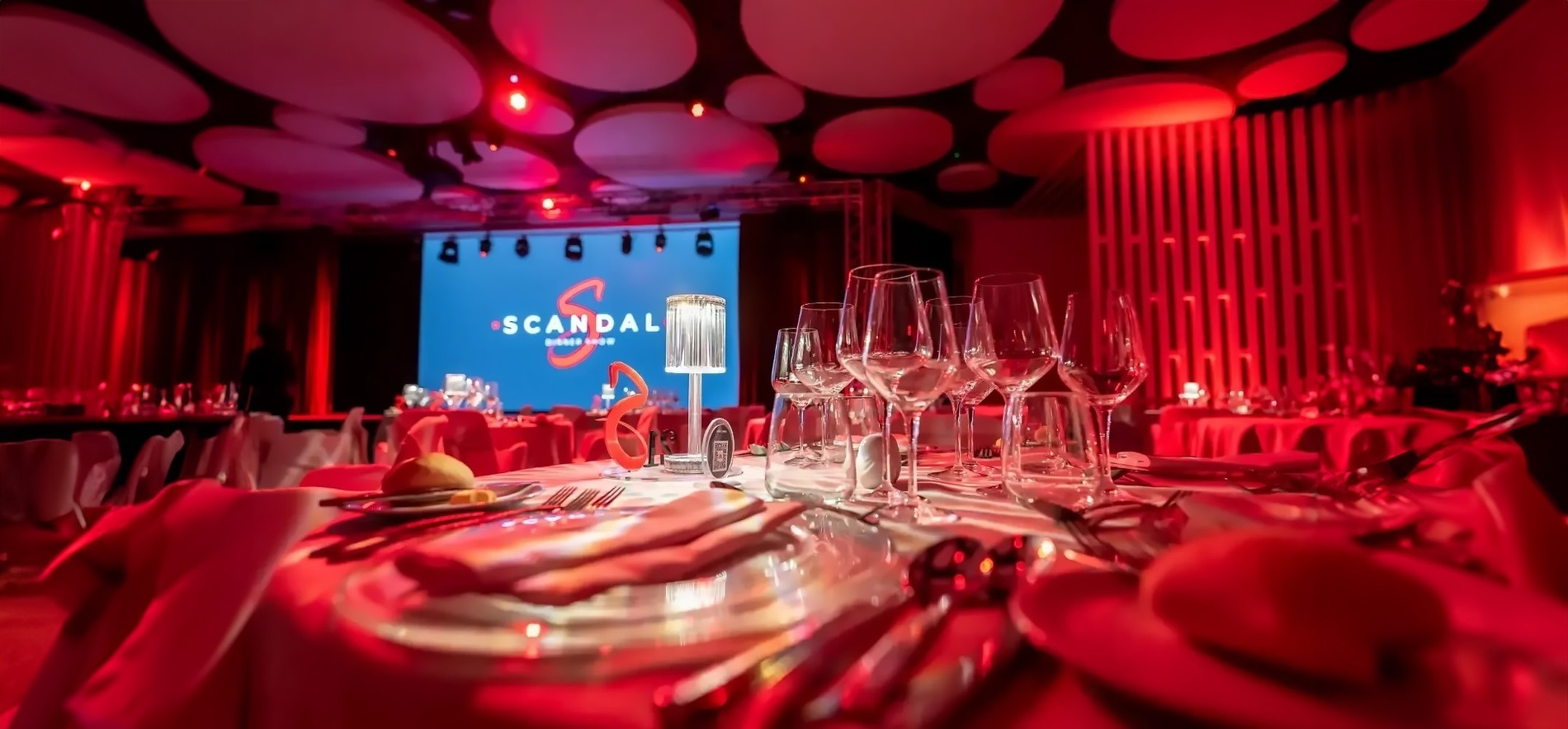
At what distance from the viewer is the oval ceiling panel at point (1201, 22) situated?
420 cm

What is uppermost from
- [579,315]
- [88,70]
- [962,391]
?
[88,70]

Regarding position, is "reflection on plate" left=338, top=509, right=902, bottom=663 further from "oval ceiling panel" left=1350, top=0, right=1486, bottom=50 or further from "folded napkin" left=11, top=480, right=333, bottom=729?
"oval ceiling panel" left=1350, top=0, right=1486, bottom=50

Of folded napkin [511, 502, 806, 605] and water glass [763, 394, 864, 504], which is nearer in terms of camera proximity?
folded napkin [511, 502, 806, 605]

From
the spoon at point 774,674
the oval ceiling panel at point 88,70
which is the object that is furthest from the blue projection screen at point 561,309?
the spoon at point 774,674

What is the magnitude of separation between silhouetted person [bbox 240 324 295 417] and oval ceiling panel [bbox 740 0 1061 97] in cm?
496

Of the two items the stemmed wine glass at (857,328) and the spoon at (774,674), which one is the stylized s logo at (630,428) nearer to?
the stemmed wine glass at (857,328)

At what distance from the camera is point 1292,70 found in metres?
5.12

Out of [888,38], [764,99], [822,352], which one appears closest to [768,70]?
[764,99]

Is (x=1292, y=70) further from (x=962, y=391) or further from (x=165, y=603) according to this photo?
(x=165, y=603)

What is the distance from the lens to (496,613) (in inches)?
16.3

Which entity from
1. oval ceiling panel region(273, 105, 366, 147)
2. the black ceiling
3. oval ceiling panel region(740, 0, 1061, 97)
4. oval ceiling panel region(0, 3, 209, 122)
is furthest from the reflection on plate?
→ oval ceiling panel region(273, 105, 366, 147)

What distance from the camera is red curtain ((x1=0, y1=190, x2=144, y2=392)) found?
25.1ft

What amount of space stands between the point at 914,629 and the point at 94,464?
522 centimetres

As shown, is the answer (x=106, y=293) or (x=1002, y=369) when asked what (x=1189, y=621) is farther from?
(x=106, y=293)
